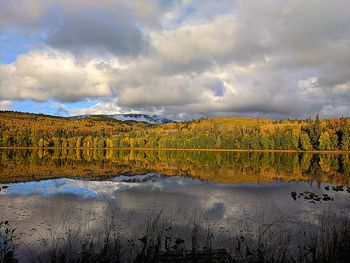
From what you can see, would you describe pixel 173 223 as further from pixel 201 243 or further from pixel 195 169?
pixel 195 169

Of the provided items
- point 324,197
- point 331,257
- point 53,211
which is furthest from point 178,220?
point 324,197

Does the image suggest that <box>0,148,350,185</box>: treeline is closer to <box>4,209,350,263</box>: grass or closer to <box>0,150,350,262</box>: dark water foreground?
<box>0,150,350,262</box>: dark water foreground

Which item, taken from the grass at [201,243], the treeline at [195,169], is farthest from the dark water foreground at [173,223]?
the treeline at [195,169]

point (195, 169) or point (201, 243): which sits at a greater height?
point (195, 169)

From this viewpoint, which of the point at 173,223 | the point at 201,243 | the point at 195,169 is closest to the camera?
the point at 201,243

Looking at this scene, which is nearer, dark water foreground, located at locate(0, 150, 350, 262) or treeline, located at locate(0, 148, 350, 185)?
dark water foreground, located at locate(0, 150, 350, 262)

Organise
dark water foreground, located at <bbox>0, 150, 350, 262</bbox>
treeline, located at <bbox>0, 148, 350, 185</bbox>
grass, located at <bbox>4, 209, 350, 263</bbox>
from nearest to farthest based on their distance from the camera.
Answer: grass, located at <bbox>4, 209, 350, 263</bbox> → dark water foreground, located at <bbox>0, 150, 350, 262</bbox> → treeline, located at <bbox>0, 148, 350, 185</bbox>

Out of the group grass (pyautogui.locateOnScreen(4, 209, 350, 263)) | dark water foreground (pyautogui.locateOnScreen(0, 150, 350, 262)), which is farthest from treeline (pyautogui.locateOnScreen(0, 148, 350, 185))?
grass (pyautogui.locateOnScreen(4, 209, 350, 263))

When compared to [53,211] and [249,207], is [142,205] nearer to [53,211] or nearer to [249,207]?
[53,211]

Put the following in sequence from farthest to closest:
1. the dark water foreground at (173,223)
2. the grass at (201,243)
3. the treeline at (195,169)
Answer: the treeline at (195,169) → the dark water foreground at (173,223) → the grass at (201,243)

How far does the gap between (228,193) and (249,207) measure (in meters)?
7.83

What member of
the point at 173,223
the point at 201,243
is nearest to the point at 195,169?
the point at 173,223

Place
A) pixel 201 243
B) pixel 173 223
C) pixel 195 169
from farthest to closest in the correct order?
pixel 195 169, pixel 173 223, pixel 201 243

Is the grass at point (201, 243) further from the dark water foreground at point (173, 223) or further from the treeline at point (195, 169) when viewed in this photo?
the treeline at point (195, 169)
